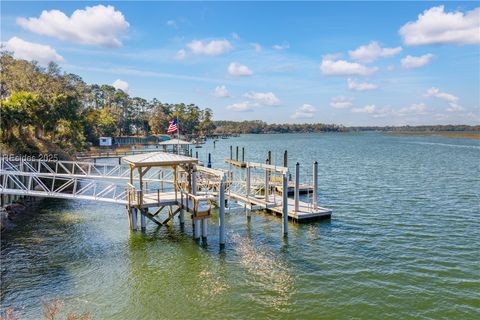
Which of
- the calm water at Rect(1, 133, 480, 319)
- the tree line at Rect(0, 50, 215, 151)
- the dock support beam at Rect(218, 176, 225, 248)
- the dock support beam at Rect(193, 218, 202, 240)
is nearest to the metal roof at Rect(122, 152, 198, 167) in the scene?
the dock support beam at Rect(218, 176, 225, 248)

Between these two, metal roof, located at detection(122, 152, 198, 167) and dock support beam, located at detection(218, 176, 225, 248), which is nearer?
dock support beam, located at detection(218, 176, 225, 248)

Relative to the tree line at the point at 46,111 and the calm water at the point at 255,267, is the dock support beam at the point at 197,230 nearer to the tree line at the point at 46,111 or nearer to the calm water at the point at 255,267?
the calm water at the point at 255,267

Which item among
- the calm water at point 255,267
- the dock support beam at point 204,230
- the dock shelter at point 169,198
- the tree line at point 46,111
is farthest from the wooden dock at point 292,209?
the tree line at point 46,111

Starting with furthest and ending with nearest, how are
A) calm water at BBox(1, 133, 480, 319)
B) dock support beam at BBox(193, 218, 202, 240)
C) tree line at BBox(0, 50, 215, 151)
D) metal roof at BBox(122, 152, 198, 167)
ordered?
tree line at BBox(0, 50, 215, 151), dock support beam at BBox(193, 218, 202, 240), metal roof at BBox(122, 152, 198, 167), calm water at BBox(1, 133, 480, 319)

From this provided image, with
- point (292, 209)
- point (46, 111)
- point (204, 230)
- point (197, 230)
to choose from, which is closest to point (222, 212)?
point (204, 230)

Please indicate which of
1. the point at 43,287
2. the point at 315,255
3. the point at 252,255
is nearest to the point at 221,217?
the point at 252,255

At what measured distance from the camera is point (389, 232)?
71.7ft

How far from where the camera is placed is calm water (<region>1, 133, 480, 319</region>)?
1362 cm

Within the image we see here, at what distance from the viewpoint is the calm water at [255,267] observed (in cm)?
1362

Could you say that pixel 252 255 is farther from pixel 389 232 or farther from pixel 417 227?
Result: pixel 417 227

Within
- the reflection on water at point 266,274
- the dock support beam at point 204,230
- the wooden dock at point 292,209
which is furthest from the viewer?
the wooden dock at point 292,209

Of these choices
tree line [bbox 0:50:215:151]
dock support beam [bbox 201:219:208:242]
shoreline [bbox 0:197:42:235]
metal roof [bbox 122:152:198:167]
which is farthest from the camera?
tree line [bbox 0:50:215:151]

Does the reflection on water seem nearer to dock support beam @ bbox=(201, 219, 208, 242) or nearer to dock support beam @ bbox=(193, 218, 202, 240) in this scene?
dock support beam @ bbox=(201, 219, 208, 242)

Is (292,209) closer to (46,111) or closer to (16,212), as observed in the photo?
(16,212)
